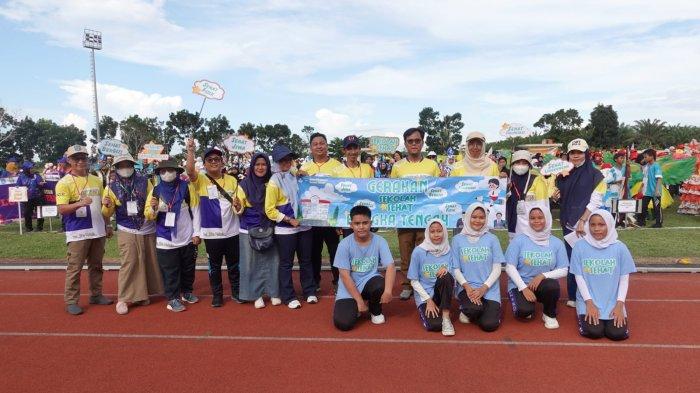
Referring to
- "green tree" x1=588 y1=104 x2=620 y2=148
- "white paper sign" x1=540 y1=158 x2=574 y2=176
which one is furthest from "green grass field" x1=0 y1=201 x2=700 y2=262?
"green tree" x1=588 y1=104 x2=620 y2=148

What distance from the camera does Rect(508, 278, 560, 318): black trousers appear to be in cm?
497

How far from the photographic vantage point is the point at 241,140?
7.69m

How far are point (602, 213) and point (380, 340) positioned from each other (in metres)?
2.66

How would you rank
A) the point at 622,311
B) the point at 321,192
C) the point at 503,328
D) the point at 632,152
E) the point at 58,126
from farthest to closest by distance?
1. the point at 58,126
2. the point at 632,152
3. the point at 321,192
4. the point at 503,328
5. the point at 622,311

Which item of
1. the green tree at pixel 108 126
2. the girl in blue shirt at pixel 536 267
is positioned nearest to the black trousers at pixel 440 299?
the girl in blue shirt at pixel 536 267

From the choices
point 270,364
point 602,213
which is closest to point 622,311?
point 602,213

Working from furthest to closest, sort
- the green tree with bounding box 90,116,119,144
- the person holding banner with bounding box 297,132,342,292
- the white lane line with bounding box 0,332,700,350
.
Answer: the green tree with bounding box 90,116,119,144, the person holding banner with bounding box 297,132,342,292, the white lane line with bounding box 0,332,700,350

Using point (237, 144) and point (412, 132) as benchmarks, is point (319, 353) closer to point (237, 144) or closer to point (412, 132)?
point (412, 132)

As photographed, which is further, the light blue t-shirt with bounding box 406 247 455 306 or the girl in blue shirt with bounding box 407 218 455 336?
the light blue t-shirt with bounding box 406 247 455 306

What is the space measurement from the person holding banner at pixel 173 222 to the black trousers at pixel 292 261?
1.10 meters

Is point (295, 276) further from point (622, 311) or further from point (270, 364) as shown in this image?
point (622, 311)

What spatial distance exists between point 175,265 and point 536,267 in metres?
4.36

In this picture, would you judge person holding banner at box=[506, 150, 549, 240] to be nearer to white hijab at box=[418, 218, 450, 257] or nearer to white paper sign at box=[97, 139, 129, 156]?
white hijab at box=[418, 218, 450, 257]

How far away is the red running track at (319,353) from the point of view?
377 centimetres
